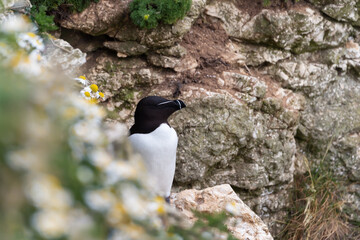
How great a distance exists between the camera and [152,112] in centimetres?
327

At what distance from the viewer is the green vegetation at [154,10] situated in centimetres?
406

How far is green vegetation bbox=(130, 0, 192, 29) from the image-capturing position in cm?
406

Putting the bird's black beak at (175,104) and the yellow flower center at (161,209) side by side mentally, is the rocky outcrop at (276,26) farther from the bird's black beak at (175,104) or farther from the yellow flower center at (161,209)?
the yellow flower center at (161,209)

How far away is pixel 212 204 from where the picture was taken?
3.39 metres

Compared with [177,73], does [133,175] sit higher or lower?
higher

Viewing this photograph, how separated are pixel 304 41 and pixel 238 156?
62.3 inches

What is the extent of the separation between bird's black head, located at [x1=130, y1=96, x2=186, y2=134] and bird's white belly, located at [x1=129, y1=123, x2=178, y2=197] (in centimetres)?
5

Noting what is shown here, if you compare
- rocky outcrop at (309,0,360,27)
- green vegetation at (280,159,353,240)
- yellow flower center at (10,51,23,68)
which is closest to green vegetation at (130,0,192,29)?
rocky outcrop at (309,0,360,27)

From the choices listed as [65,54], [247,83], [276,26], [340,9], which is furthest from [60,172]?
[340,9]

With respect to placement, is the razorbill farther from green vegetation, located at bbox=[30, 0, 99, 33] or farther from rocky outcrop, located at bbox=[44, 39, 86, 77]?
green vegetation, located at bbox=[30, 0, 99, 33]

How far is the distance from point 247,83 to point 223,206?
6.45 ft

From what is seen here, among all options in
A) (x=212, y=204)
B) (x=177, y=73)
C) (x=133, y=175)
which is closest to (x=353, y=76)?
(x=177, y=73)

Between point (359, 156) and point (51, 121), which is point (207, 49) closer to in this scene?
point (359, 156)

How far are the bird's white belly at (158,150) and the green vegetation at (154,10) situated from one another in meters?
1.26
